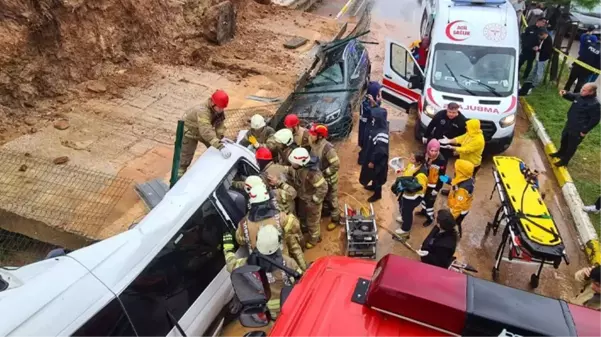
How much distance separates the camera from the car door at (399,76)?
32.6 ft

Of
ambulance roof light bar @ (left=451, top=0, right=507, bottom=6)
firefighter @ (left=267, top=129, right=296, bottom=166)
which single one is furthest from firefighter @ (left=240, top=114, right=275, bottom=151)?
ambulance roof light bar @ (left=451, top=0, right=507, bottom=6)

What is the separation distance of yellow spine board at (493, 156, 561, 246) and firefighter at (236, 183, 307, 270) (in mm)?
2860

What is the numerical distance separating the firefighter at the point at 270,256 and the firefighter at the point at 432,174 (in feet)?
9.84

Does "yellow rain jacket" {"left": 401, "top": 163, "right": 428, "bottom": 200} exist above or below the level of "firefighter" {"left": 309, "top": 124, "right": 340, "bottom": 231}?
below

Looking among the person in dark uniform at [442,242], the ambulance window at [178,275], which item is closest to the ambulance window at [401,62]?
the person in dark uniform at [442,242]

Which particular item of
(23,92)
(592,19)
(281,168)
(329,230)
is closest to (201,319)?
(281,168)

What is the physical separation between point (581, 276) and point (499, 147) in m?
4.33

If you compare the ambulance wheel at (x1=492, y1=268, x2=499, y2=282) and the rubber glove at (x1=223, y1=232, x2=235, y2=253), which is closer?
the rubber glove at (x1=223, y1=232, x2=235, y2=253)

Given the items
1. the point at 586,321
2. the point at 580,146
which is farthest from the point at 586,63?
the point at 586,321

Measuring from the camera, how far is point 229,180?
5023 mm

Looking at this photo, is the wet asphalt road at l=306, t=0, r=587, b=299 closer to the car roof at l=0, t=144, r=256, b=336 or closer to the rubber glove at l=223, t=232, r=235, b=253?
the rubber glove at l=223, t=232, r=235, b=253

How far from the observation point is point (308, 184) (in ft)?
21.2

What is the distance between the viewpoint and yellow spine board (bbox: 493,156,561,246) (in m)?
5.78

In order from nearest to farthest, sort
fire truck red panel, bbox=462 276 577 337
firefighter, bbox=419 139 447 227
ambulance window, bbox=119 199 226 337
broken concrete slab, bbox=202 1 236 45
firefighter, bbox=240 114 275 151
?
1. fire truck red panel, bbox=462 276 577 337
2. ambulance window, bbox=119 199 226 337
3. firefighter, bbox=419 139 447 227
4. firefighter, bbox=240 114 275 151
5. broken concrete slab, bbox=202 1 236 45
